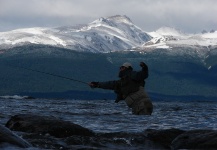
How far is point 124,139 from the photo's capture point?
20688 mm

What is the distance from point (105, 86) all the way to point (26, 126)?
328 cm

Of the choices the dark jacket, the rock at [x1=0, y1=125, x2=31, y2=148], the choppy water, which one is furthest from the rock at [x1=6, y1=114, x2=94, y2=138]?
the rock at [x1=0, y1=125, x2=31, y2=148]

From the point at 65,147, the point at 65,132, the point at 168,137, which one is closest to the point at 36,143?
the point at 65,147

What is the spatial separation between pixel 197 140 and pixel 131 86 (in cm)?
614

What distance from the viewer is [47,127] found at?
20.9m

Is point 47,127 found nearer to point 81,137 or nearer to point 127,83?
point 81,137

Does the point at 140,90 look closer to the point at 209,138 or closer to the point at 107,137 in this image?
the point at 107,137

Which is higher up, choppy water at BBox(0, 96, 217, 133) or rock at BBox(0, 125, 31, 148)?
rock at BBox(0, 125, 31, 148)

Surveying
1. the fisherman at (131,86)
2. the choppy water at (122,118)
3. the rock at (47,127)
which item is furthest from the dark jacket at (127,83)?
the choppy water at (122,118)

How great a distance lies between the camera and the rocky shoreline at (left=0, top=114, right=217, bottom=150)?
16.2 metres

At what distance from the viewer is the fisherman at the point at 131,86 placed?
72.0 ft

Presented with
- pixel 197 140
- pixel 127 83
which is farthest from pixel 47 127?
pixel 197 140

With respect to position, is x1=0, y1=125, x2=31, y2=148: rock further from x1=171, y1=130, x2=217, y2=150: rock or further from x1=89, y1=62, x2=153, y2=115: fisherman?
x1=89, y1=62, x2=153, y2=115: fisherman

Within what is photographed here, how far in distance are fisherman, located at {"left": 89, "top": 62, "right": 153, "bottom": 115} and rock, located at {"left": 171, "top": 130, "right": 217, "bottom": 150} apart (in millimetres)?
4044
